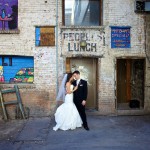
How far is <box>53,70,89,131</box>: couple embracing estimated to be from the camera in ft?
34.3

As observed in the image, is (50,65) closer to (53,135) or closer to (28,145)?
(53,135)

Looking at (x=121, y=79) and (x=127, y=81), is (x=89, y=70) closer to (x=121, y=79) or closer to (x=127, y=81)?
(x=121, y=79)

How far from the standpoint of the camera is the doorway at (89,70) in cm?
1300

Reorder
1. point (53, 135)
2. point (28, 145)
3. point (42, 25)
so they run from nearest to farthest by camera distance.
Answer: point (28, 145), point (53, 135), point (42, 25)

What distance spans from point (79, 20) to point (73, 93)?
→ 360 centimetres

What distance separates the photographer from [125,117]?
495 inches

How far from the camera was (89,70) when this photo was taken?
42.9 ft

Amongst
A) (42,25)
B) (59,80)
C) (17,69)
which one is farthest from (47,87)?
(42,25)

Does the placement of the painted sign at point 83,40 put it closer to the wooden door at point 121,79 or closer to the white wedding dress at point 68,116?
the white wedding dress at point 68,116

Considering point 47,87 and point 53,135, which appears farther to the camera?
point 47,87

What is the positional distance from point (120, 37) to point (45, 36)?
3.07m

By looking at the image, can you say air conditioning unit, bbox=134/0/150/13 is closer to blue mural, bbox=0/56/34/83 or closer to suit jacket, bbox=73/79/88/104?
suit jacket, bbox=73/79/88/104

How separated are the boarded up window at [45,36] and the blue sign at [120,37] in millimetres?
2461

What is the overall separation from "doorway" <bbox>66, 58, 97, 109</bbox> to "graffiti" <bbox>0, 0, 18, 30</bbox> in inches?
107
